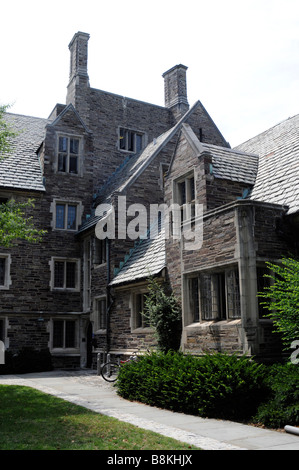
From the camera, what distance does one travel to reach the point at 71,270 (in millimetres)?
24031

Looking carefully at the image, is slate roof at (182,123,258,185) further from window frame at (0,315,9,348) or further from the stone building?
window frame at (0,315,9,348)

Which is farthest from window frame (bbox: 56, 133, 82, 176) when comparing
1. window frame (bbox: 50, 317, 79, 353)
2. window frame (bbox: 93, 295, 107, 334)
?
window frame (bbox: 50, 317, 79, 353)

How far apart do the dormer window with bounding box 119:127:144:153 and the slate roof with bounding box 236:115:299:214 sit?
34.6 ft

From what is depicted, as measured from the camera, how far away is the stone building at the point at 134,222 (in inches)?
471

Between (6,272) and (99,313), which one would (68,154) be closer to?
(6,272)

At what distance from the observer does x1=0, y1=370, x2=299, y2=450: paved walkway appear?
23.0ft

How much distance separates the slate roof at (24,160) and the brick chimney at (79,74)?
103 inches

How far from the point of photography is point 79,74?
2820 centimetres

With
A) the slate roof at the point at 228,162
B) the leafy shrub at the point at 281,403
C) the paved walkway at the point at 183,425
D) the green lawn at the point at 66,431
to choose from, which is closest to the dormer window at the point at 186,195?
the slate roof at the point at 228,162

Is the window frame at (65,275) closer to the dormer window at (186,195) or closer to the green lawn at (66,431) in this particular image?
the dormer window at (186,195)

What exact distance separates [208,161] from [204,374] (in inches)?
280

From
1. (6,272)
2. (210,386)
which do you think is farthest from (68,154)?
(210,386)

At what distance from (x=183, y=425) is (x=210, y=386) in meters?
1.24
